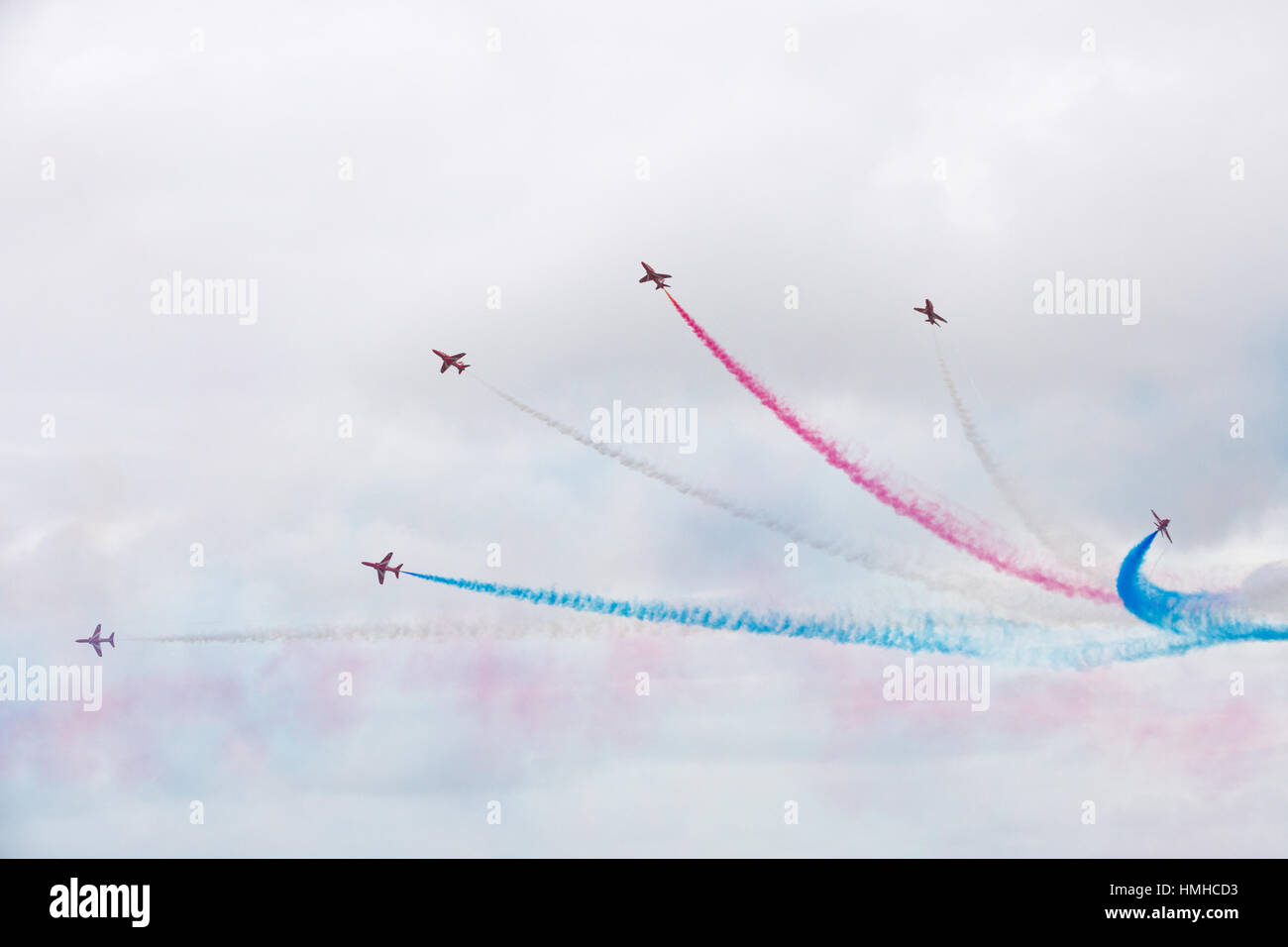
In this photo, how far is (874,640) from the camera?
3723 inches
